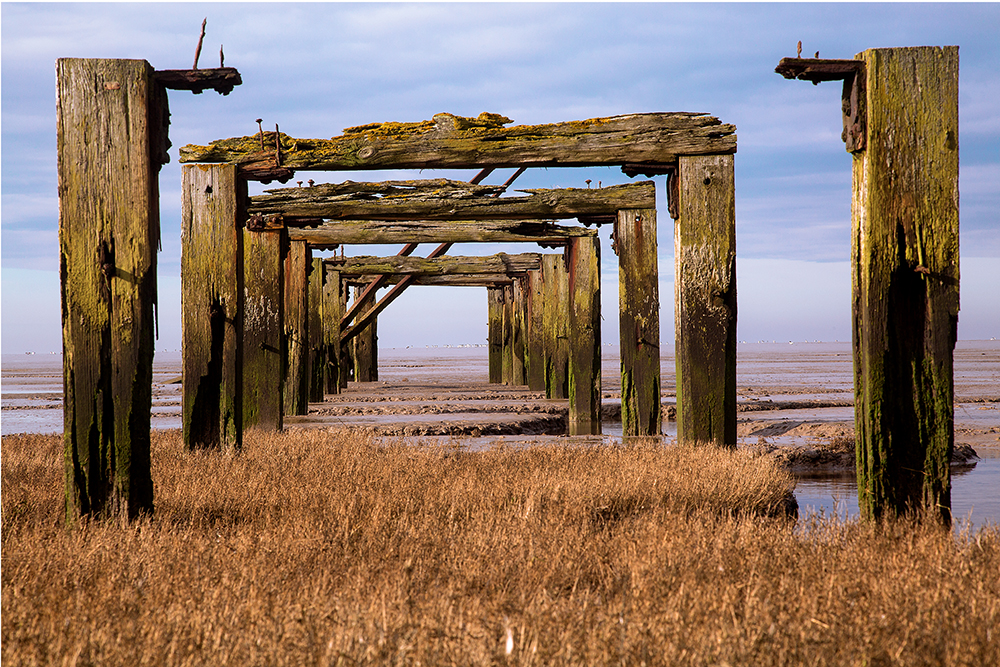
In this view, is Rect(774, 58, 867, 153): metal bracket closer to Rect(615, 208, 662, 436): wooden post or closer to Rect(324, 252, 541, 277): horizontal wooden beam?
Rect(615, 208, 662, 436): wooden post

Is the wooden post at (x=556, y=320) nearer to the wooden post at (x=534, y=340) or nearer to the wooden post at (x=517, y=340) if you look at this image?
the wooden post at (x=534, y=340)

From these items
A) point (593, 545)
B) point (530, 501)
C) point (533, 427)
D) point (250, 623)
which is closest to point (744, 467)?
point (530, 501)

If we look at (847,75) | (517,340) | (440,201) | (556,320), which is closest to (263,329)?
(440,201)

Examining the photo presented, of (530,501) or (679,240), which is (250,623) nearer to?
(530,501)

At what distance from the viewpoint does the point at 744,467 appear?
19.8 feet

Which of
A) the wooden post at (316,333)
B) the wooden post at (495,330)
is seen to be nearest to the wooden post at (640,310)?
the wooden post at (316,333)

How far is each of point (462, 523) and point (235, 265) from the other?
12.3ft

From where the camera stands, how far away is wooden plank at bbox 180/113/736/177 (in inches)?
261

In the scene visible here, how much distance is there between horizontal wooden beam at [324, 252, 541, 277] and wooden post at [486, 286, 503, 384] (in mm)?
9136

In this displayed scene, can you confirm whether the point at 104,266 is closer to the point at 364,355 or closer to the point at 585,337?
the point at 585,337

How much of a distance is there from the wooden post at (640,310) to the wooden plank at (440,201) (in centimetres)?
28

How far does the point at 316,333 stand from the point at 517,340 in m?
8.07

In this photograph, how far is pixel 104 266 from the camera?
4371 millimetres

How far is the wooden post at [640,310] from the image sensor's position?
361 inches
